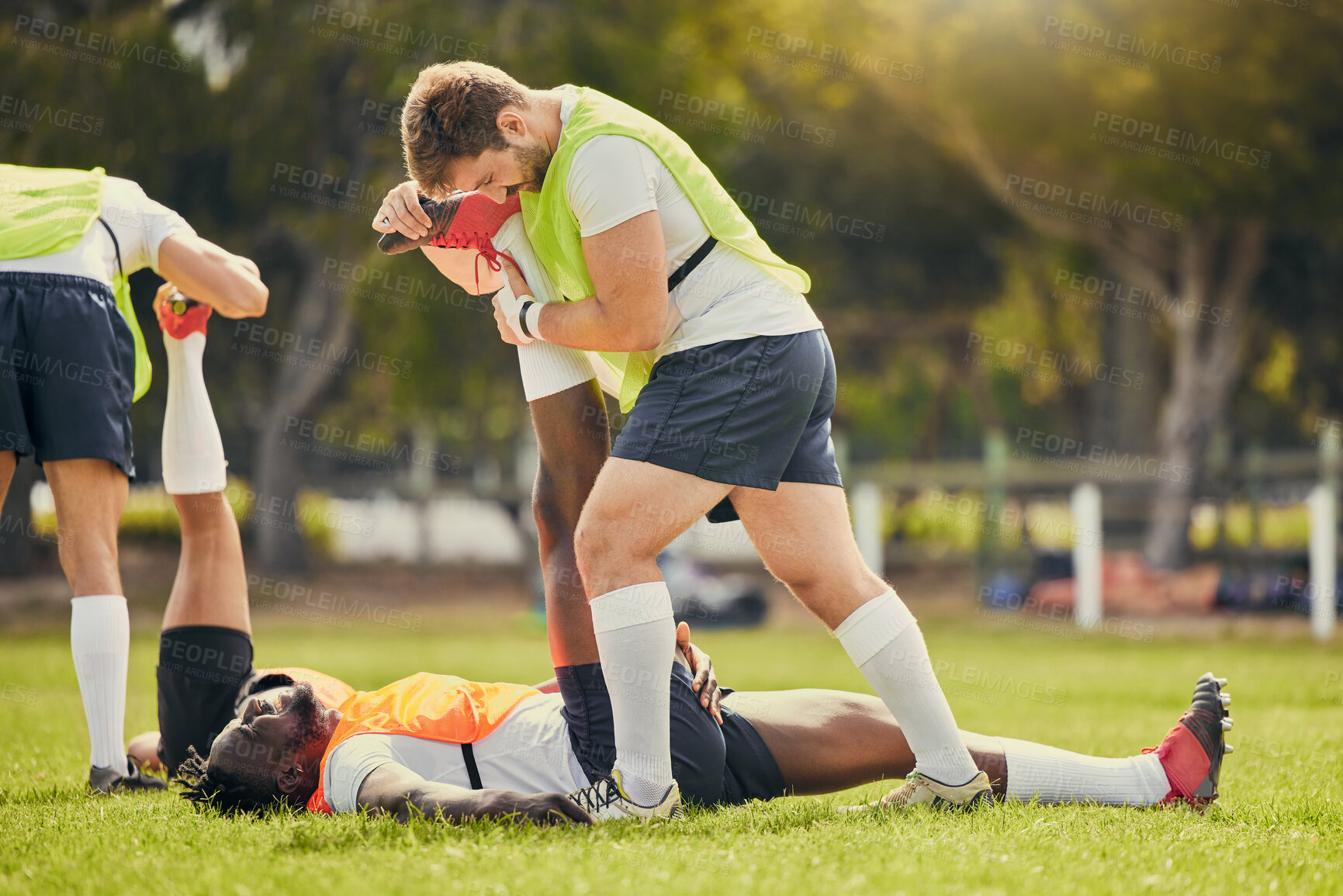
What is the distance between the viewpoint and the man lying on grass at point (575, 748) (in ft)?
9.79

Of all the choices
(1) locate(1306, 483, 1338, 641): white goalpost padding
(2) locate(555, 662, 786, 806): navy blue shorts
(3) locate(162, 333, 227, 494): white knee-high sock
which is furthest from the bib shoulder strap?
(1) locate(1306, 483, 1338, 641): white goalpost padding

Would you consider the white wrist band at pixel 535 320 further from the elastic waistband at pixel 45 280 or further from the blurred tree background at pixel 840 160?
the blurred tree background at pixel 840 160

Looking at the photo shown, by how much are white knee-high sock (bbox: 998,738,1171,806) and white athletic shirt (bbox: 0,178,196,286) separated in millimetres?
2915

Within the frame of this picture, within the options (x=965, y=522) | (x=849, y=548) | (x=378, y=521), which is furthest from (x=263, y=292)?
(x=378, y=521)

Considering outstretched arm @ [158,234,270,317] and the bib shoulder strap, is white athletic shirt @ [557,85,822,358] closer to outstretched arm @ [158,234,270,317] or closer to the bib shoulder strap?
outstretched arm @ [158,234,270,317]

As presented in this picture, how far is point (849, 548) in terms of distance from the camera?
10.3 feet

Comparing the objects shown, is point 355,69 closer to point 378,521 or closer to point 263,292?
point 378,521

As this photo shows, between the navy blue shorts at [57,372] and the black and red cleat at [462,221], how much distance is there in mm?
1128

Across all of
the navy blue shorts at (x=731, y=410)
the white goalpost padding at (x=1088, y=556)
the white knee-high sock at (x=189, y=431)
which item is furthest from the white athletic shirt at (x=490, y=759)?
the white goalpost padding at (x=1088, y=556)

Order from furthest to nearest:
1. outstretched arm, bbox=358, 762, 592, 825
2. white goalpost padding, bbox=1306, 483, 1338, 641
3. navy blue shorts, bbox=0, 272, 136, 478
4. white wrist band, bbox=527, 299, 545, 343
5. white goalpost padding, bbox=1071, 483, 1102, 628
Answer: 1. white goalpost padding, bbox=1071, 483, 1102, 628
2. white goalpost padding, bbox=1306, 483, 1338, 641
3. navy blue shorts, bbox=0, 272, 136, 478
4. white wrist band, bbox=527, 299, 545, 343
5. outstretched arm, bbox=358, 762, 592, 825

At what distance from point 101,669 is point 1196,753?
317cm

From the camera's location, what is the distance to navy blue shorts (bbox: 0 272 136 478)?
11.9 feet

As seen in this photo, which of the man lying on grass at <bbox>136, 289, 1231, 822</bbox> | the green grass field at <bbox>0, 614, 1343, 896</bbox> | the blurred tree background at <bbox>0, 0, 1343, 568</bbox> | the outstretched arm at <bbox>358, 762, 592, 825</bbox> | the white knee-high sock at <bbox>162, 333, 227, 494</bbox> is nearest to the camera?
the green grass field at <bbox>0, 614, 1343, 896</bbox>

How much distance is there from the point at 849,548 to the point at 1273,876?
3.87 feet
